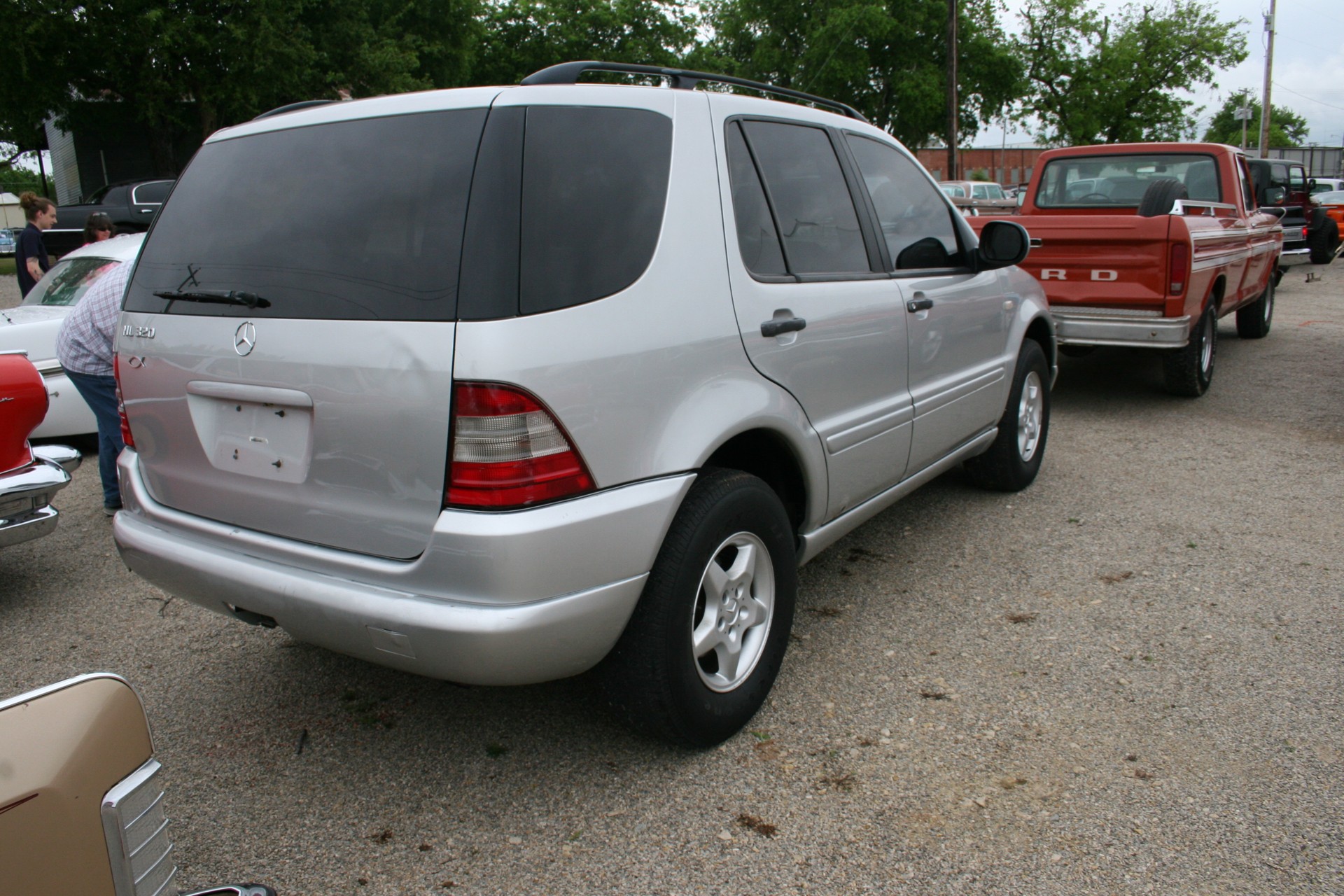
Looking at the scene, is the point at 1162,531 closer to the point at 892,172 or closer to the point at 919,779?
the point at 892,172

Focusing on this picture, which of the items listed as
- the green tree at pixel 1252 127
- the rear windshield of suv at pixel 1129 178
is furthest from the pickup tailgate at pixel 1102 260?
the green tree at pixel 1252 127

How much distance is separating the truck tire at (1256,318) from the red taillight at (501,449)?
10.5 metres

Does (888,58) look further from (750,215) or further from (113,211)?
(750,215)

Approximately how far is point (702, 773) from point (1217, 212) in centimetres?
739

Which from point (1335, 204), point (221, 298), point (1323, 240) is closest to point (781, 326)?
point (221, 298)

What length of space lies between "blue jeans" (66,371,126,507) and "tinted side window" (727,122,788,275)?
3.47 m

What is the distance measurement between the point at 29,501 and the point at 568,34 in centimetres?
3869

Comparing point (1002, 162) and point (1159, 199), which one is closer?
point (1159, 199)

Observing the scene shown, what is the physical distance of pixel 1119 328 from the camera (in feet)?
22.7

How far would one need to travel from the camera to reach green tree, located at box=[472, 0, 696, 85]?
38938 mm

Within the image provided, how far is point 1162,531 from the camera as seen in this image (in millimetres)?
4652

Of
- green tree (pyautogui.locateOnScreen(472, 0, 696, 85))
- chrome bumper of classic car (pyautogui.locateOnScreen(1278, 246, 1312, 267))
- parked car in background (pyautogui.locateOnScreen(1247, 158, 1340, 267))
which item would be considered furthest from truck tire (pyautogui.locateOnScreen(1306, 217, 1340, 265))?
green tree (pyautogui.locateOnScreen(472, 0, 696, 85))

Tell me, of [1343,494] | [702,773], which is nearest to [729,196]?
[702,773]

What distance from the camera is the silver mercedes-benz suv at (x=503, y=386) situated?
7.24ft
